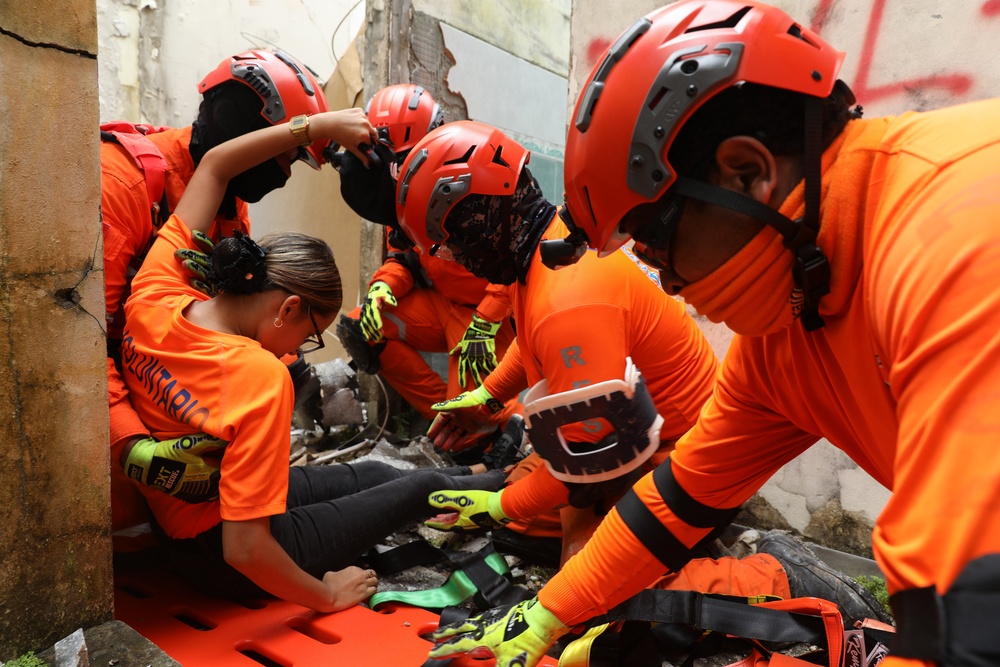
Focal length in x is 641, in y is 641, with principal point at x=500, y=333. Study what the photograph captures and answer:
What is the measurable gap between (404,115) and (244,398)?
8.35 feet

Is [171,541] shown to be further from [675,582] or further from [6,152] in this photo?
[675,582]

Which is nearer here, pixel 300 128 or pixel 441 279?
pixel 300 128

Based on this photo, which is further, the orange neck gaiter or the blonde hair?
the blonde hair

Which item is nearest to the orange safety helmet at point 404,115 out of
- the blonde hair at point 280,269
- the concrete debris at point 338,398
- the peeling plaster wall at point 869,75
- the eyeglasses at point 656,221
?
the peeling plaster wall at point 869,75

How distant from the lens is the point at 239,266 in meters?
2.00

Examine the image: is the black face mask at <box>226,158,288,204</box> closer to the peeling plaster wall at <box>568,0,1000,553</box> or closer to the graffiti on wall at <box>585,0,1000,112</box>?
the peeling plaster wall at <box>568,0,1000,553</box>

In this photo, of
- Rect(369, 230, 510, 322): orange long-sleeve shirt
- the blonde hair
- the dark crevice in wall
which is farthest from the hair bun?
Rect(369, 230, 510, 322): orange long-sleeve shirt

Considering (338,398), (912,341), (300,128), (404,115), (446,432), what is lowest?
(338,398)

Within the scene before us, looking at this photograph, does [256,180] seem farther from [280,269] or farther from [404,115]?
[404,115]

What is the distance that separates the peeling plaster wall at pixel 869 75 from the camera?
2.28 metres

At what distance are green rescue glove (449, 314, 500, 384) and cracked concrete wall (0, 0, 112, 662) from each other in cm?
213

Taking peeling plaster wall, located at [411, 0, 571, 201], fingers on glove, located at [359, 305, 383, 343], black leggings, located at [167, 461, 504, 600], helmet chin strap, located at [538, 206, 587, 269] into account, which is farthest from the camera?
peeling plaster wall, located at [411, 0, 571, 201]

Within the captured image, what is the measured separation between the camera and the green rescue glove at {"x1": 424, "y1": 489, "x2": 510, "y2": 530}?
99.6 inches

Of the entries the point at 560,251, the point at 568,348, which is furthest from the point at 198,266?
the point at 560,251
